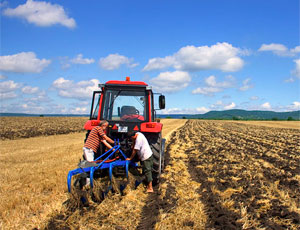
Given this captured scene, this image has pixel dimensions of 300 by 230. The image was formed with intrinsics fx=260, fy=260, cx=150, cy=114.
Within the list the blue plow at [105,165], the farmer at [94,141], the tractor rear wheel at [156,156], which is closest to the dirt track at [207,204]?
the tractor rear wheel at [156,156]

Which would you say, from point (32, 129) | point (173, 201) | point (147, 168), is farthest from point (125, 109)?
point (32, 129)

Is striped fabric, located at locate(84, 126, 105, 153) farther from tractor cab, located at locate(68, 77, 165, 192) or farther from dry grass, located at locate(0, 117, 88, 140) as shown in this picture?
dry grass, located at locate(0, 117, 88, 140)

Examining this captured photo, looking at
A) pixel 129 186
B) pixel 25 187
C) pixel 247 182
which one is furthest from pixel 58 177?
pixel 247 182

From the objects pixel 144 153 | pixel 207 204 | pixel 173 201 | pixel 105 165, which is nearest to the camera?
pixel 207 204

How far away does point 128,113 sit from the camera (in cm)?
657

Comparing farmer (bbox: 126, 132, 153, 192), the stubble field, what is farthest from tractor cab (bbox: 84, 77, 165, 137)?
the stubble field

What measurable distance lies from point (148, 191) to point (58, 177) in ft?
8.18

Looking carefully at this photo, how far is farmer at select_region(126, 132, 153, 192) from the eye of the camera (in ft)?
18.4

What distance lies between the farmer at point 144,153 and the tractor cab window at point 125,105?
863 mm

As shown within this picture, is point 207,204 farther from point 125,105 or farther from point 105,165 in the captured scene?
point 125,105

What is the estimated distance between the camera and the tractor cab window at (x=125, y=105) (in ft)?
21.4

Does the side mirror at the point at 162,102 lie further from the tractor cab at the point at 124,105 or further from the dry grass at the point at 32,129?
the dry grass at the point at 32,129

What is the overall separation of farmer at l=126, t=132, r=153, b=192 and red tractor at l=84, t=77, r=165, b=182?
10.9 inches

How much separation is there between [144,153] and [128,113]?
1.32 metres
